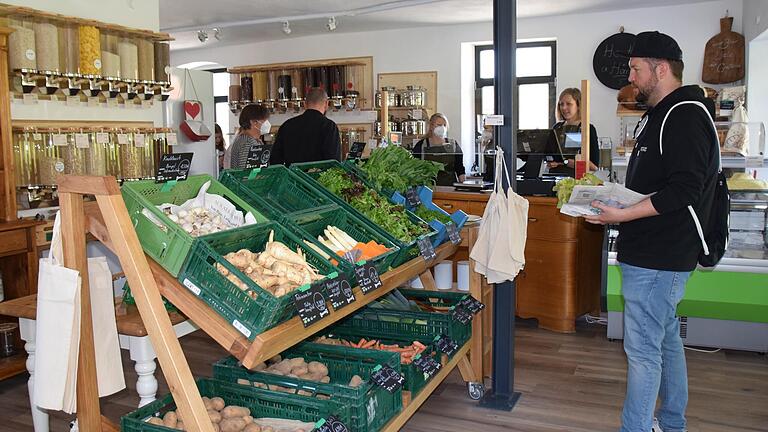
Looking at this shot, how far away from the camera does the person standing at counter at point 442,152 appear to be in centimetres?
652

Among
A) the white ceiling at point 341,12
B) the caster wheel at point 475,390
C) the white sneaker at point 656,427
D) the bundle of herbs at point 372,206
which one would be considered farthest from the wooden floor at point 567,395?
the white ceiling at point 341,12

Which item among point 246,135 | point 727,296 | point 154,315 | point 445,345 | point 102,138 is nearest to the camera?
point 154,315

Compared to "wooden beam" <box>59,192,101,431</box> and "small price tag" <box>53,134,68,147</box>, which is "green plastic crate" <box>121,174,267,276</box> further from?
"small price tag" <box>53,134,68,147</box>

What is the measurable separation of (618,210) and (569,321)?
2.41 meters

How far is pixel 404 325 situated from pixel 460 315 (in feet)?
0.98

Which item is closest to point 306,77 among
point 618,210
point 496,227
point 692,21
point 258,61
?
point 258,61

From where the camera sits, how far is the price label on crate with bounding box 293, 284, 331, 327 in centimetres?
223

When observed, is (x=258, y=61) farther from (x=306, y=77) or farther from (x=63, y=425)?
(x=63, y=425)

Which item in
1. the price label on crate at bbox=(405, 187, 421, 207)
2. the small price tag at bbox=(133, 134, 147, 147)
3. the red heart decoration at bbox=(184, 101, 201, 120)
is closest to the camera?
the price label on crate at bbox=(405, 187, 421, 207)

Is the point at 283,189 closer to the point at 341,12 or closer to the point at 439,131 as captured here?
the point at 439,131

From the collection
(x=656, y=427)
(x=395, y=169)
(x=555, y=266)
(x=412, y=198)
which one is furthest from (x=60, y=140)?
(x=656, y=427)

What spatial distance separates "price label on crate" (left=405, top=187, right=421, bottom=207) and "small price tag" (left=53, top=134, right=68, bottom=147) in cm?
262

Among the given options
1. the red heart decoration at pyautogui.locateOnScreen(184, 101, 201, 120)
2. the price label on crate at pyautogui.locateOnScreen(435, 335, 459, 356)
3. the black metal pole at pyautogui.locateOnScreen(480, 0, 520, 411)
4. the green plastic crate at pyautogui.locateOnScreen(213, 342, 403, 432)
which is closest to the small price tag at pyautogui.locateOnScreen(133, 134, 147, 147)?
the red heart decoration at pyautogui.locateOnScreen(184, 101, 201, 120)

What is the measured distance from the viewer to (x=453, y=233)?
12.5 feet
